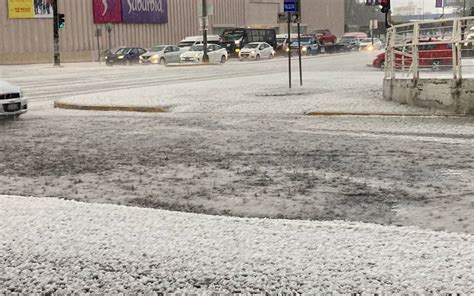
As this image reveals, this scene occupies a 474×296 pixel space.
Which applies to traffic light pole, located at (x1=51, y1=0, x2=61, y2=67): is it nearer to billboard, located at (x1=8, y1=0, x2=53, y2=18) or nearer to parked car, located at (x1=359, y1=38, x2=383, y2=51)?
billboard, located at (x1=8, y1=0, x2=53, y2=18)

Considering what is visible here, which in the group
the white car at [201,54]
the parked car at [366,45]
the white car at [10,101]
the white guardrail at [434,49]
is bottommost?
the white car at [10,101]

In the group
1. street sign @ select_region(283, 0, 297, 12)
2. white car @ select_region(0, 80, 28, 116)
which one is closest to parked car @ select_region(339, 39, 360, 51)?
street sign @ select_region(283, 0, 297, 12)

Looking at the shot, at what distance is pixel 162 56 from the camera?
4544 cm

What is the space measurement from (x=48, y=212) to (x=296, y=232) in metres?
2.25

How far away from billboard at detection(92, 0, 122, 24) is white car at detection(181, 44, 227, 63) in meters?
19.4

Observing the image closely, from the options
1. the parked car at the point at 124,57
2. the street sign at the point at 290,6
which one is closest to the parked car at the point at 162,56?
the parked car at the point at 124,57

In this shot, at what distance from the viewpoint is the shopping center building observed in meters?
53.5

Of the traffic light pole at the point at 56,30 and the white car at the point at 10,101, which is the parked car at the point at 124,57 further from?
the white car at the point at 10,101

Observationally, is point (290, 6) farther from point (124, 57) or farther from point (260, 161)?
point (124, 57)

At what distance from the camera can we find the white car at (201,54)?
4325cm

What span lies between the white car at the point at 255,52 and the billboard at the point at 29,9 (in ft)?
64.6

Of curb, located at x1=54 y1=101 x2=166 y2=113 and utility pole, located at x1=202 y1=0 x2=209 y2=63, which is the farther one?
utility pole, located at x1=202 y1=0 x2=209 y2=63

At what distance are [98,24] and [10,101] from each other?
4975 cm

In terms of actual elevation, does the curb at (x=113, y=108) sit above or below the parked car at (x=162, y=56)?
below
